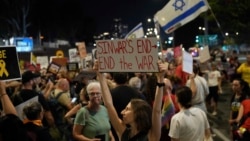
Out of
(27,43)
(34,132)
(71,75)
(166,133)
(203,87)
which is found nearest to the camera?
(34,132)

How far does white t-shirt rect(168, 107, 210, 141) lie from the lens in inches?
218

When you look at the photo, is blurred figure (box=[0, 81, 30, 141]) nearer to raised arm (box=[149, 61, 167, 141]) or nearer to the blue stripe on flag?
raised arm (box=[149, 61, 167, 141])

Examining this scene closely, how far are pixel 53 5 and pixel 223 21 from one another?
133 ft

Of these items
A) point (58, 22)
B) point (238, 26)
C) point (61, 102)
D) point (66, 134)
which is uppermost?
point (58, 22)

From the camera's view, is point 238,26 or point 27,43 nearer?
point 238,26

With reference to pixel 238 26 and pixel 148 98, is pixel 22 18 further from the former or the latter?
pixel 148 98

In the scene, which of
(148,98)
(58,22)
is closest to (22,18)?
(58,22)

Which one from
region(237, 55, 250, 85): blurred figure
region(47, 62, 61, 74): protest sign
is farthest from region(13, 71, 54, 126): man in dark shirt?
region(47, 62, 61, 74): protest sign

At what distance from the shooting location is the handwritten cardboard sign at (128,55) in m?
4.55

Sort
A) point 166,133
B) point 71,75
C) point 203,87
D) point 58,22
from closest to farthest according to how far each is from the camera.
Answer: point 166,133, point 203,87, point 71,75, point 58,22

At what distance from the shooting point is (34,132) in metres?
4.94

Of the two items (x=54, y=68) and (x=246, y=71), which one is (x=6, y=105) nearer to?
(x=246, y=71)

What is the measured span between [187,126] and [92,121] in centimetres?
122

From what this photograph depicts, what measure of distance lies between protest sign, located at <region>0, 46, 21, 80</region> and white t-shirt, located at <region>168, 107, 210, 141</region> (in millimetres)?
2158
